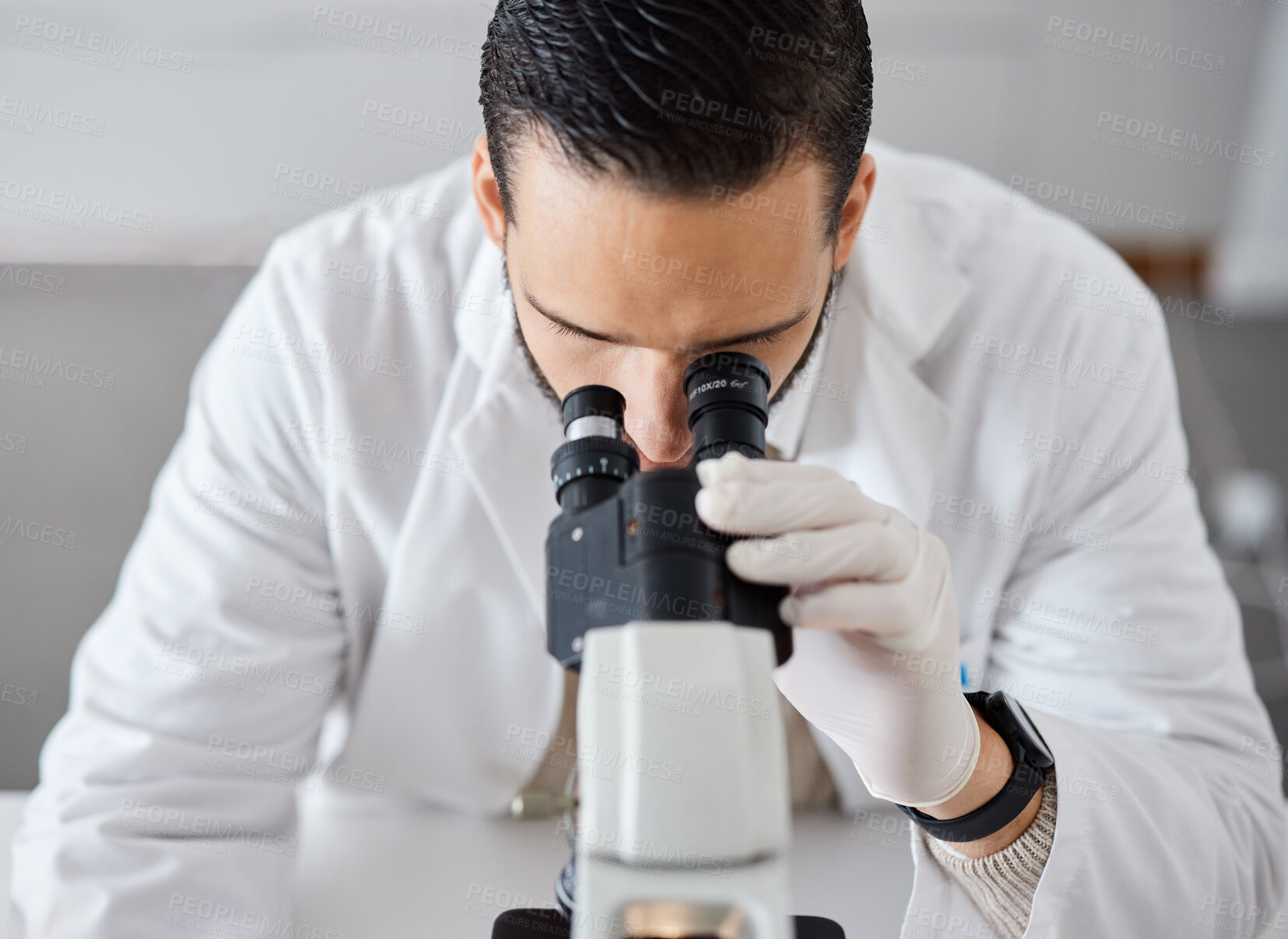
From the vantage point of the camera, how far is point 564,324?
83 cm

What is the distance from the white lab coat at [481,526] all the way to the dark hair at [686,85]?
371 millimetres

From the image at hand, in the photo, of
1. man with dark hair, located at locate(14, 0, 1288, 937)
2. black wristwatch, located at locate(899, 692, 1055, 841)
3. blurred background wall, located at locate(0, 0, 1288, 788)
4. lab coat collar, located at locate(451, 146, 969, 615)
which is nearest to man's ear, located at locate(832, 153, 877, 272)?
man with dark hair, located at locate(14, 0, 1288, 937)

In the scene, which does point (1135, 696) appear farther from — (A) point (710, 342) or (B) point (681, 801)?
(B) point (681, 801)

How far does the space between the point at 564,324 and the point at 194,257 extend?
2.04m

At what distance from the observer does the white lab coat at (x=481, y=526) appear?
1075mm

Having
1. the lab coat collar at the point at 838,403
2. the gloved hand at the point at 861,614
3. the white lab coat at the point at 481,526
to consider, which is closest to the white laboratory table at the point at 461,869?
the white lab coat at the point at 481,526

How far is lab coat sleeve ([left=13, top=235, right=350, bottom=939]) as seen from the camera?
0.98 m

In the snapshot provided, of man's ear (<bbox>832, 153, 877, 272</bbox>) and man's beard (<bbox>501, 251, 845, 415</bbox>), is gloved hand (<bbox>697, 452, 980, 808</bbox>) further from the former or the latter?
man's ear (<bbox>832, 153, 877, 272</bbox>)

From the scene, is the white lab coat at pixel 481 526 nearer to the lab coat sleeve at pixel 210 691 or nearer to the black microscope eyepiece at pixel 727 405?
the lab coat sleeve at pixel 210 691

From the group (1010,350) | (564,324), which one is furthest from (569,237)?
(1010,350)

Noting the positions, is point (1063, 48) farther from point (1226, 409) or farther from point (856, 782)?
point (856, 782)

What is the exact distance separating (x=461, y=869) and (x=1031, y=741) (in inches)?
24.2

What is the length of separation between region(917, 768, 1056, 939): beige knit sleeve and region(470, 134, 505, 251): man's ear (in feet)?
2.38

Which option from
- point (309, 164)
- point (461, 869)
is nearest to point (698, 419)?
point (461, 869)
